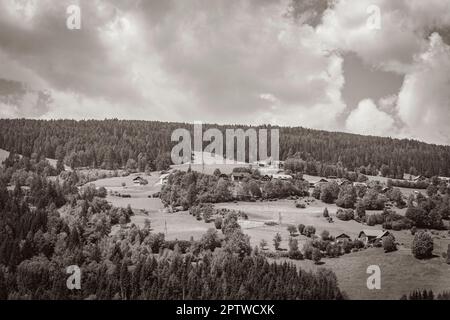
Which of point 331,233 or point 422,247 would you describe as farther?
point 331,233

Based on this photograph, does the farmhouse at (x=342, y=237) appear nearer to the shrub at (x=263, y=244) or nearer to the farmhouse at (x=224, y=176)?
the shrub at (x=263, y=244)

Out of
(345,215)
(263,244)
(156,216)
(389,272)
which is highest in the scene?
(345,215)

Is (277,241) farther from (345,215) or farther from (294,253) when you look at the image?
(345,215)

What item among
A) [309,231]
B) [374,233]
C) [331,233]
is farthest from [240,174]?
[374,233]

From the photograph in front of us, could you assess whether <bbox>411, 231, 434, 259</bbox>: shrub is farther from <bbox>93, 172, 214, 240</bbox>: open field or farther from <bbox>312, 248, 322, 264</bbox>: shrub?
<bbox>93, 172, 214, 240</bbox>: open field

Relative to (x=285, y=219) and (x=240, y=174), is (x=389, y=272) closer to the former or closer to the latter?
(x=285, y=219)

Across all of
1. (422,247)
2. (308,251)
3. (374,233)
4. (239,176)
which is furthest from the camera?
(239,176)

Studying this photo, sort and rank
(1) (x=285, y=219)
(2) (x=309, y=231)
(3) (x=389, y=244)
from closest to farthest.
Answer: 1. (3) (x=389, y=244)
2. (2) (x=309, y=231)
3. (1) (x=285, y=219)

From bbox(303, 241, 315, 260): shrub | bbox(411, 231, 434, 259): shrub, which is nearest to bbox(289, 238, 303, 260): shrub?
bbox(303, 241, 315, 260): shrub

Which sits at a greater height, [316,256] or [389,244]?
[389,244]
